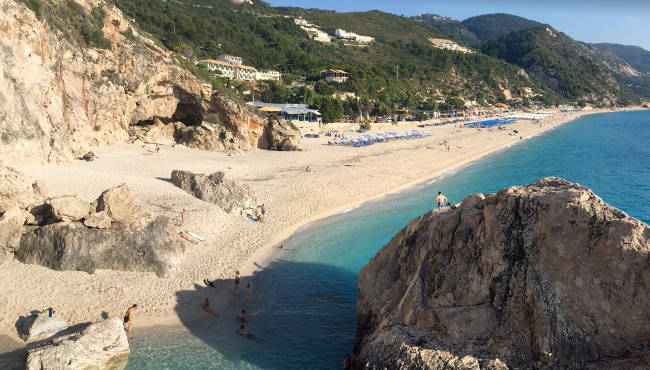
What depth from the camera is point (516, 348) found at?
7551mm

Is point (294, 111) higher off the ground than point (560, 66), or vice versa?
point (560, 66)

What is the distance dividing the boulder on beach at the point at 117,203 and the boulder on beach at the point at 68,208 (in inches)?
20.9

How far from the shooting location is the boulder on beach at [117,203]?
578 inches

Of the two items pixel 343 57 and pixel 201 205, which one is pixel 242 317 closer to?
pixel 201 205

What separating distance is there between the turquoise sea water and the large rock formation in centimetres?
266

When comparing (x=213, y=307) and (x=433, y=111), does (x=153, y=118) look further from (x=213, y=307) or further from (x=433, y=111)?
(x=433, y=111)

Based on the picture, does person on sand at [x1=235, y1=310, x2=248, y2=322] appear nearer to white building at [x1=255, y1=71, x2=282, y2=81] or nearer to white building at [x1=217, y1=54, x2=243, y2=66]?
white building at [x1=255, y1=71, x2=282, y2=81]

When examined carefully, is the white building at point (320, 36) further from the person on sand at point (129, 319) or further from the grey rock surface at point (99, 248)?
the person on sand at point (129, 319)

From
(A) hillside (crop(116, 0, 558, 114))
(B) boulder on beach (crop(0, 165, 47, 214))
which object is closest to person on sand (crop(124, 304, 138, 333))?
(B) boulder on beach (crop(0, 165, 47, 214))

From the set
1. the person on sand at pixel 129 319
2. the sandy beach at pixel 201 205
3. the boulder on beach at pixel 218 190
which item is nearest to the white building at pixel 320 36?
the sandy beach at pixel 201 205

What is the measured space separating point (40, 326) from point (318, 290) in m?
7.89

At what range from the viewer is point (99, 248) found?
1395 cm

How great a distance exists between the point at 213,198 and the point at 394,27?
139 m

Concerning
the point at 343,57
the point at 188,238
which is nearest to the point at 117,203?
the point at 188,238
